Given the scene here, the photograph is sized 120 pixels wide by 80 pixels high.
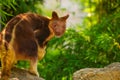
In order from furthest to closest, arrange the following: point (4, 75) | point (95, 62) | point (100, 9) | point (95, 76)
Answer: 1. point (100, 9)
2. point (95, 62)
3. point (95, 76)
4. point (4, 75)

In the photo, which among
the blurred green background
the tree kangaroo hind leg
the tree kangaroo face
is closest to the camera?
the tree kangaroo hind leg

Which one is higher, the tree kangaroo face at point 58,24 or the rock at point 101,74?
the tree kangaroo face at point 58,24

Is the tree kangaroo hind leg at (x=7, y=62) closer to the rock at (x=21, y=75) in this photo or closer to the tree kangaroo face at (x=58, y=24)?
the rock at (x=21, y=75)

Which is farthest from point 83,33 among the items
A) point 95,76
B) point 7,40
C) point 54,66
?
point 7,40

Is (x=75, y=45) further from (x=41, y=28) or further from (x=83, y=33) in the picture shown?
(x=41, y=28)

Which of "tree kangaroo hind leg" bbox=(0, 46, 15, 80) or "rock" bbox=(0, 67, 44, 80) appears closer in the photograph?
"tree kangaroo hind leg" bbox=(0, 46, 15, 80)

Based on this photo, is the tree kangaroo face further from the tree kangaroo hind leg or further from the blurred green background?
the blurred green background

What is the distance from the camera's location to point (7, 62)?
221cm

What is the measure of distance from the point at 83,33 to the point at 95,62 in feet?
1.02

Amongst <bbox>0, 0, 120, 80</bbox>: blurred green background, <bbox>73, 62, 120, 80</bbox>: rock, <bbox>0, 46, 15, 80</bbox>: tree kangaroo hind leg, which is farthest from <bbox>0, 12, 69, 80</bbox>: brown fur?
<bbox>0, 0, 120, 80</bbox>: blurred green background

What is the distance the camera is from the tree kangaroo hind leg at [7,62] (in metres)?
2.20

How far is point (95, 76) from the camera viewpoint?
7.89 ft

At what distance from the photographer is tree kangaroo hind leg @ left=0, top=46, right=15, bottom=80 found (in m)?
2.20

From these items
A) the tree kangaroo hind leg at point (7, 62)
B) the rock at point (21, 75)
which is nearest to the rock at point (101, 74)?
the rock at point (21, 75)
